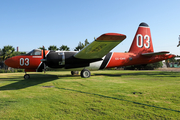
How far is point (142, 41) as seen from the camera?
1839 centimetres

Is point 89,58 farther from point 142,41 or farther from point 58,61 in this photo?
point 142,41

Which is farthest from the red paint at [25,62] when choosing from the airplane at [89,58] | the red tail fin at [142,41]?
the red tail fin at [142,41]

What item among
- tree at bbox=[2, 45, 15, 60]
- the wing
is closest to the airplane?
the wing

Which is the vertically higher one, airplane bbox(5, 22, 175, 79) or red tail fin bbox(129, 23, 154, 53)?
red tail fin bbox(129, 23, 154, 53)

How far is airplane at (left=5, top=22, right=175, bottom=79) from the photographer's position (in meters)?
11.9

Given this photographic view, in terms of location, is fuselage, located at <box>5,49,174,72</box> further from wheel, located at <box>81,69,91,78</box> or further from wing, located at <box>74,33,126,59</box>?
wing, located at <box>74,33,126,59</box>

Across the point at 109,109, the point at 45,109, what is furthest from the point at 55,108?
the point at 109,109

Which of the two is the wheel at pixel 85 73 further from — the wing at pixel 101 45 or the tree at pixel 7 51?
the tree at pixel 7 51

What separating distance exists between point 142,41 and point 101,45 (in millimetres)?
9338

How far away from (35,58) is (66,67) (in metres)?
3.53

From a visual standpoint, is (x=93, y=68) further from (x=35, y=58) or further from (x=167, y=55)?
(x=167, y=55)

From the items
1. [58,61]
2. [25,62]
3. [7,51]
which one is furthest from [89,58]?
[7,51]

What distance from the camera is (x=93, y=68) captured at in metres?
15.6

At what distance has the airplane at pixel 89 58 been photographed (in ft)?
39.1
